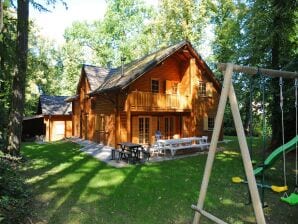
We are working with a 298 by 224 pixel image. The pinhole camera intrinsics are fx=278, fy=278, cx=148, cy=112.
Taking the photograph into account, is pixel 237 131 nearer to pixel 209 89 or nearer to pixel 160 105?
pixel 160 105

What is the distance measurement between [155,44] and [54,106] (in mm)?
16707

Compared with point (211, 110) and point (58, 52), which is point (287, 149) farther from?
point (58, 52)

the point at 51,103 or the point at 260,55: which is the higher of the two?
the point at 260,55

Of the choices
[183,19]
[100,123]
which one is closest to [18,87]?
[100,123]

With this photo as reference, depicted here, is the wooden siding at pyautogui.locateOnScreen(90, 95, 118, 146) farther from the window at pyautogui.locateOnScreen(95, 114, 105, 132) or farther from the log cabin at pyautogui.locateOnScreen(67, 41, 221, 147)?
the window at pyautogui.locateOnScreen(95, 114, 105, 132)

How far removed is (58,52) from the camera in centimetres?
4959

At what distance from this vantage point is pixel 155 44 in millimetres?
38062

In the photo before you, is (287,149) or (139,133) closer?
(287,149)

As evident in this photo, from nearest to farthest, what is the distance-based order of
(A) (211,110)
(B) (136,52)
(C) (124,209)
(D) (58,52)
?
(C) (124,209) < (A) (211,110) < (B) (136,52) < (D) (58,52)

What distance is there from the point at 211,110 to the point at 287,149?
16.0 metres

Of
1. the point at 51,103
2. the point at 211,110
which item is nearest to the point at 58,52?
the point at 51,103

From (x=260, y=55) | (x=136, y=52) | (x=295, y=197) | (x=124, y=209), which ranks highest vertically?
(x=136, y=52)

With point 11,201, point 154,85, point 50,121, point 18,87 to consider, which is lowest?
point 11,201

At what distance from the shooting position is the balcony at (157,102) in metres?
17.3
